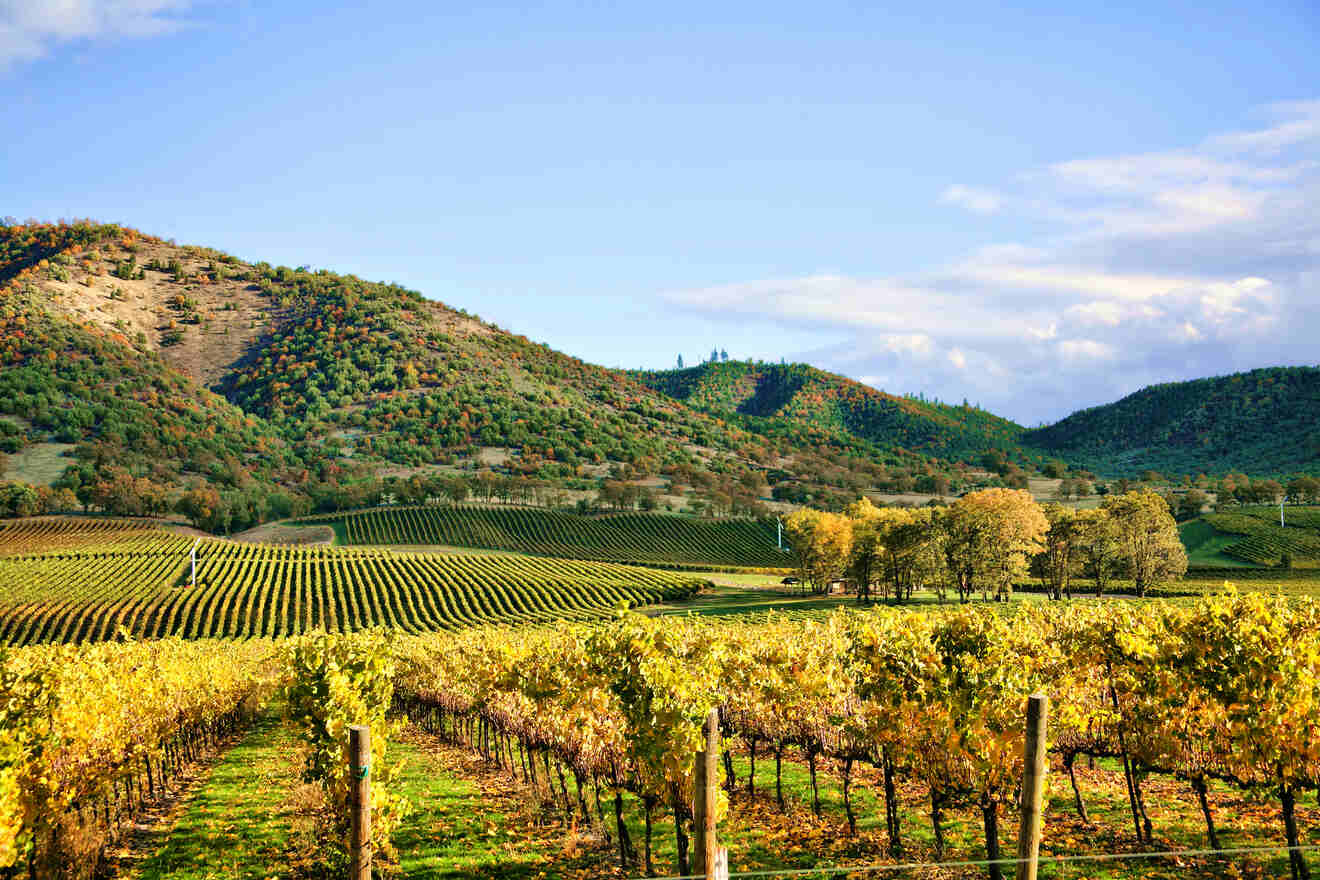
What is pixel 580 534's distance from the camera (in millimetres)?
131750

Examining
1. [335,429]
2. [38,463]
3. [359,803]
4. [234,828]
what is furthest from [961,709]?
[335,429]

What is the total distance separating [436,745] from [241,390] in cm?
18401

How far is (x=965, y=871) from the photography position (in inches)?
542

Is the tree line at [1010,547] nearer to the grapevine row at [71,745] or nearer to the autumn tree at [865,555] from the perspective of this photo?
the autumn tree at [865,555]

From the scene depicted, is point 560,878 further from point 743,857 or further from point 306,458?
point 306,458

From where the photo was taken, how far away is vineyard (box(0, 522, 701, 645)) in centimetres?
6925

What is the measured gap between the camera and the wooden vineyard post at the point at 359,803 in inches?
338

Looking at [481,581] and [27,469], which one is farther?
[27,469]

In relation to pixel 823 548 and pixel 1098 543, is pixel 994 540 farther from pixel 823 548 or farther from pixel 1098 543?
pixel 823 548

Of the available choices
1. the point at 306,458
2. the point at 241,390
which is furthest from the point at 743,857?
the point at 241,390

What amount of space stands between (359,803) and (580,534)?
124 meters

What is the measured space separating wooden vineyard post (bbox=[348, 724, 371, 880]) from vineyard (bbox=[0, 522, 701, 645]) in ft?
188

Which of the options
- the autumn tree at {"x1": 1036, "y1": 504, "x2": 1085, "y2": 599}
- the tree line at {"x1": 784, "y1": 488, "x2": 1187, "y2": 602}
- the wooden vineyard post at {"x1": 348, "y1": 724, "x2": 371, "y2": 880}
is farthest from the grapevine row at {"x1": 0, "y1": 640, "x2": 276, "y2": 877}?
the autumn tree at {"x1": 1036, "y1": 504, "x2": 1085, "y2": 599}

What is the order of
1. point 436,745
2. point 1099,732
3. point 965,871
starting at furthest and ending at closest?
point 436,745, point 1099,732, point 965,871
